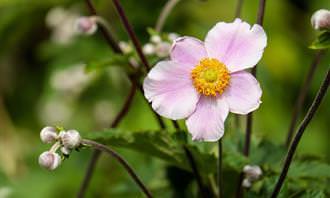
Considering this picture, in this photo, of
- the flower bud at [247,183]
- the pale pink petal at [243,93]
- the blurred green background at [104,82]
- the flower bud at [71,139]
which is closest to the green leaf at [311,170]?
the flower bud at [247,183]

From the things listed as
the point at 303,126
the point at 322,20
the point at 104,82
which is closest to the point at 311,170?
the point at 303,126

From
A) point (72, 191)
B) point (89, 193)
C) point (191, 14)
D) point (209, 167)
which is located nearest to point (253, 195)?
point (209, 167)

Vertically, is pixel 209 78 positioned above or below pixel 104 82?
above

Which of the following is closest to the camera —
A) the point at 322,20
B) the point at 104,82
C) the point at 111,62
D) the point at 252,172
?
the point at 322,20

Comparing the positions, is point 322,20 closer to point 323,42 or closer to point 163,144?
point 323,42

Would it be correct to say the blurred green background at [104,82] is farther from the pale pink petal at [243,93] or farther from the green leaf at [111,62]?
the pale pink petal at [243,93]

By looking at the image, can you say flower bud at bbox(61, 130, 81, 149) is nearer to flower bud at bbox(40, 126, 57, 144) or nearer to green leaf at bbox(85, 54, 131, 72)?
flower bud at bbox(40, 126, 57, 144)
